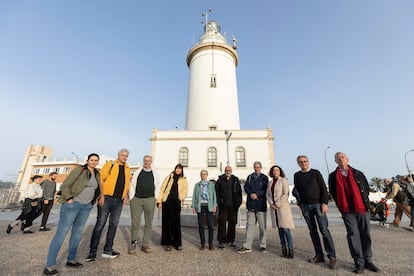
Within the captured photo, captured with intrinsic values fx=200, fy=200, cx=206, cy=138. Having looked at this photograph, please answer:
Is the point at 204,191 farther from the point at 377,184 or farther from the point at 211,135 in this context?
the point at 377,184

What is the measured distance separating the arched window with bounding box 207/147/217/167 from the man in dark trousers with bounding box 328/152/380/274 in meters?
14.9

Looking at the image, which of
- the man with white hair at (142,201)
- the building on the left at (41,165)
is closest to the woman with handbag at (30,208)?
the man with white hair at (142,201)

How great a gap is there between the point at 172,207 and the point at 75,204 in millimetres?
1793

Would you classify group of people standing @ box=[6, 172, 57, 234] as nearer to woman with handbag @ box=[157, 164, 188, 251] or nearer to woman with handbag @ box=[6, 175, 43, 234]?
woman with handbag @ box=[6, 175, 43, 234]

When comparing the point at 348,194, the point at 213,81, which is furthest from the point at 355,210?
the point at 213,81

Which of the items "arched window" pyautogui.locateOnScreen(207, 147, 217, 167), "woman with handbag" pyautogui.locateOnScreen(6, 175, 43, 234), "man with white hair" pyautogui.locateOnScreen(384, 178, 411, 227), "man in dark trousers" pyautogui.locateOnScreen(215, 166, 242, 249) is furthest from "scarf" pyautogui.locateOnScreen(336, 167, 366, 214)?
"arched window" pyautogui.locateOnScreen(207, 147, 217, 167)

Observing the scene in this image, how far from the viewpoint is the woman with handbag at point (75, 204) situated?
9.25 feet

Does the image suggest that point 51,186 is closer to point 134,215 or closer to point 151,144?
point 134,215

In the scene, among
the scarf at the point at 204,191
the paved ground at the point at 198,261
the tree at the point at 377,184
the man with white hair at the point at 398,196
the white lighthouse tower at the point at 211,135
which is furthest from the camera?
the tree at the point at 377,184

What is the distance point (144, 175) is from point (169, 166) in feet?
46.5

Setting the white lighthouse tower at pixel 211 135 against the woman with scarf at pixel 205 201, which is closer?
the woman with scarf at pixel 205 201

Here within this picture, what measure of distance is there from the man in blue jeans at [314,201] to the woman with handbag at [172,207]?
2.33m

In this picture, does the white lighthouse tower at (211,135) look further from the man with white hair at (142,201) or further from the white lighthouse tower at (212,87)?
the man with white hair at (142,201)

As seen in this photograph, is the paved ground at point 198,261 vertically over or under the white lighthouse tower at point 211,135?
under
